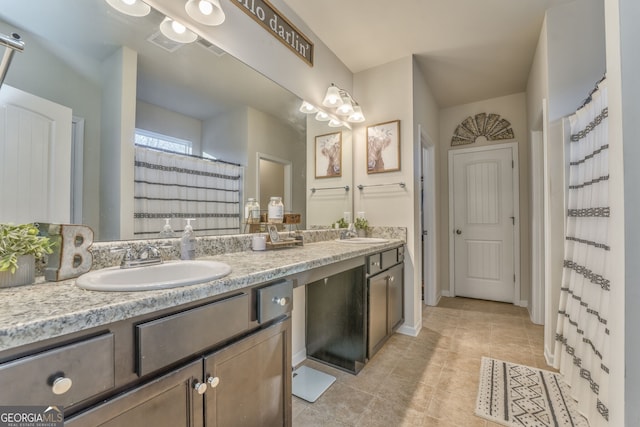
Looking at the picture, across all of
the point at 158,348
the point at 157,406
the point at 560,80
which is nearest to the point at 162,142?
the point at 158,348

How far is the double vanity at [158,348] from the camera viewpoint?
52 cm

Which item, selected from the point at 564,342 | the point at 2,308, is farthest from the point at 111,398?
the point at 564,342

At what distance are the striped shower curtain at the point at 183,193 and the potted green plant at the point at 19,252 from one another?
0.38 metres

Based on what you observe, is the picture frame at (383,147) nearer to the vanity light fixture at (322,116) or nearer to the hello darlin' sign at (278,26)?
Result: the vanity light fixture at (322,116)

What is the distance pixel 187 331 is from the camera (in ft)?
2.41

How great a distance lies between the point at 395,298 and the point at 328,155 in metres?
1.43

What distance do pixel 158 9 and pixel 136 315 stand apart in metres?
1.34

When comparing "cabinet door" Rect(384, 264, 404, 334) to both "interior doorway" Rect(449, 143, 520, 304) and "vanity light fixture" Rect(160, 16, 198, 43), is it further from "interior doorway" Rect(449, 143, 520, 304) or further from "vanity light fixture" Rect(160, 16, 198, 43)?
"vanity light fixture" Rect(160, 16, 198, 43)

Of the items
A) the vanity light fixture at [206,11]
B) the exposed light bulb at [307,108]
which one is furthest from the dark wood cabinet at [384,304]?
the vanity light fixture at [206,11]

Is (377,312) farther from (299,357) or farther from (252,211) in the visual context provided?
(252,211)

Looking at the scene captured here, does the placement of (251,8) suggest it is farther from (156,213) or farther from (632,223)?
(632,223)

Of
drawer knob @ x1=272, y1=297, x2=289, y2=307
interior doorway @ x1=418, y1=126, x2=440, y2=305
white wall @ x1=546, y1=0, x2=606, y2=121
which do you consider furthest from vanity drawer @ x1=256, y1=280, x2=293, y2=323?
interior doorway @ x1=418, y1=126, x2=440, y2=305

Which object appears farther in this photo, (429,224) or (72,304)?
(429,224)

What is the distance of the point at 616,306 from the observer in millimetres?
831
